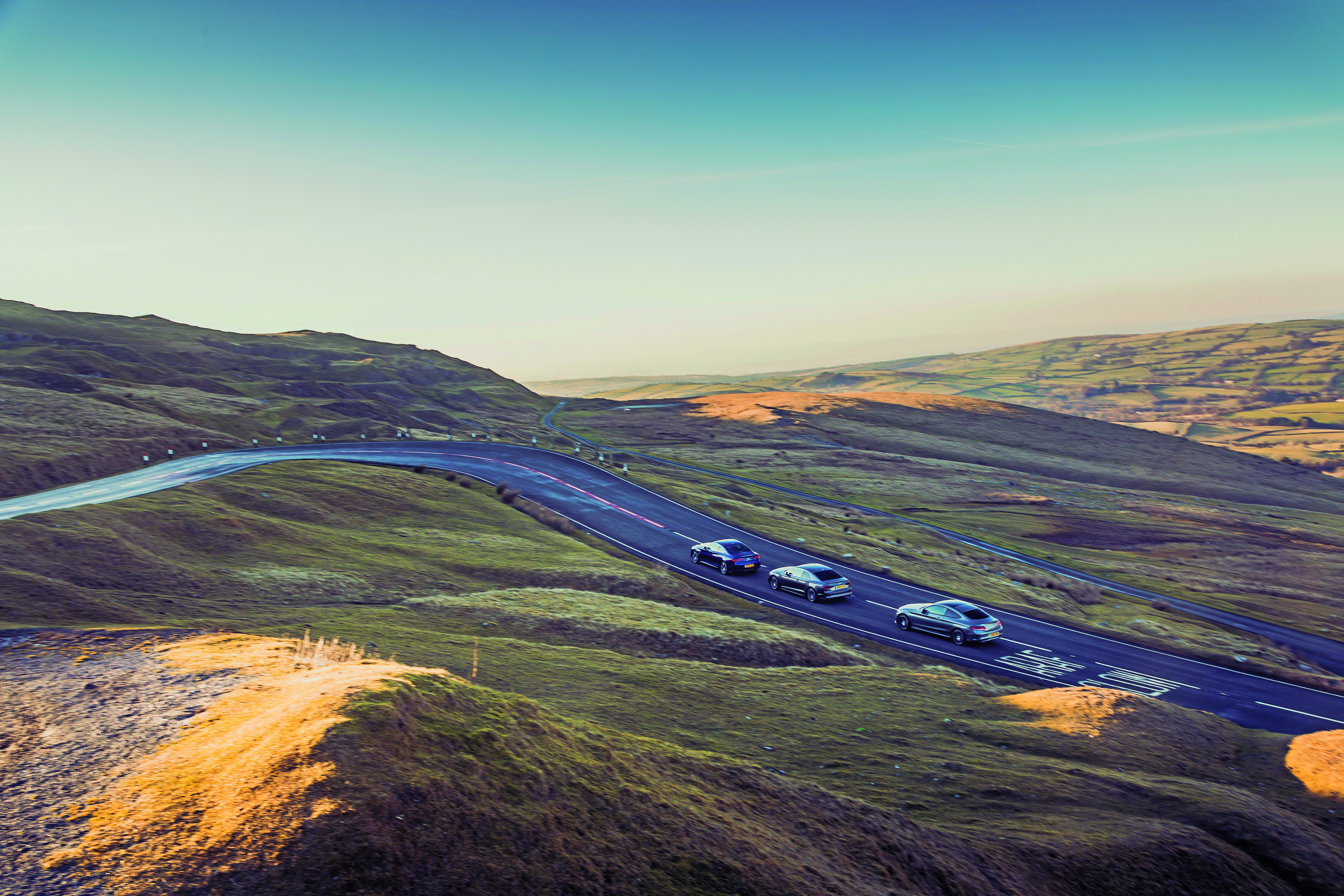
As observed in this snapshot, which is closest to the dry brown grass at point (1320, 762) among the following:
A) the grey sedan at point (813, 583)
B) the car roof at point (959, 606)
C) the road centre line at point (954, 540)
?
the road centre line at point (954, 540)

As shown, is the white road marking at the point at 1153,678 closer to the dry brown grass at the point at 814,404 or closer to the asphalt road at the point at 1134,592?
the asphalt road at the point at 1134,592

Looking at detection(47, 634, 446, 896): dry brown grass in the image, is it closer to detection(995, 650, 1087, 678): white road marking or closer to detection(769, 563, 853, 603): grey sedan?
detection(995, 650, 1087, 678): white road marking

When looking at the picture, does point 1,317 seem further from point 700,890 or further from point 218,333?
point 700,890

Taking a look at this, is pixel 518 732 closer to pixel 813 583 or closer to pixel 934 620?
pixel 934 620

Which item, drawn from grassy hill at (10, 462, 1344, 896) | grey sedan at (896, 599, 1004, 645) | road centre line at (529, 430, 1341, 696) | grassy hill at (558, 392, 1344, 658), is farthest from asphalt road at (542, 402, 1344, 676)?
grassy hill at (10, 462, 1344, 896)

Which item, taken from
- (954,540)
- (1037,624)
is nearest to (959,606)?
(1037,624)
